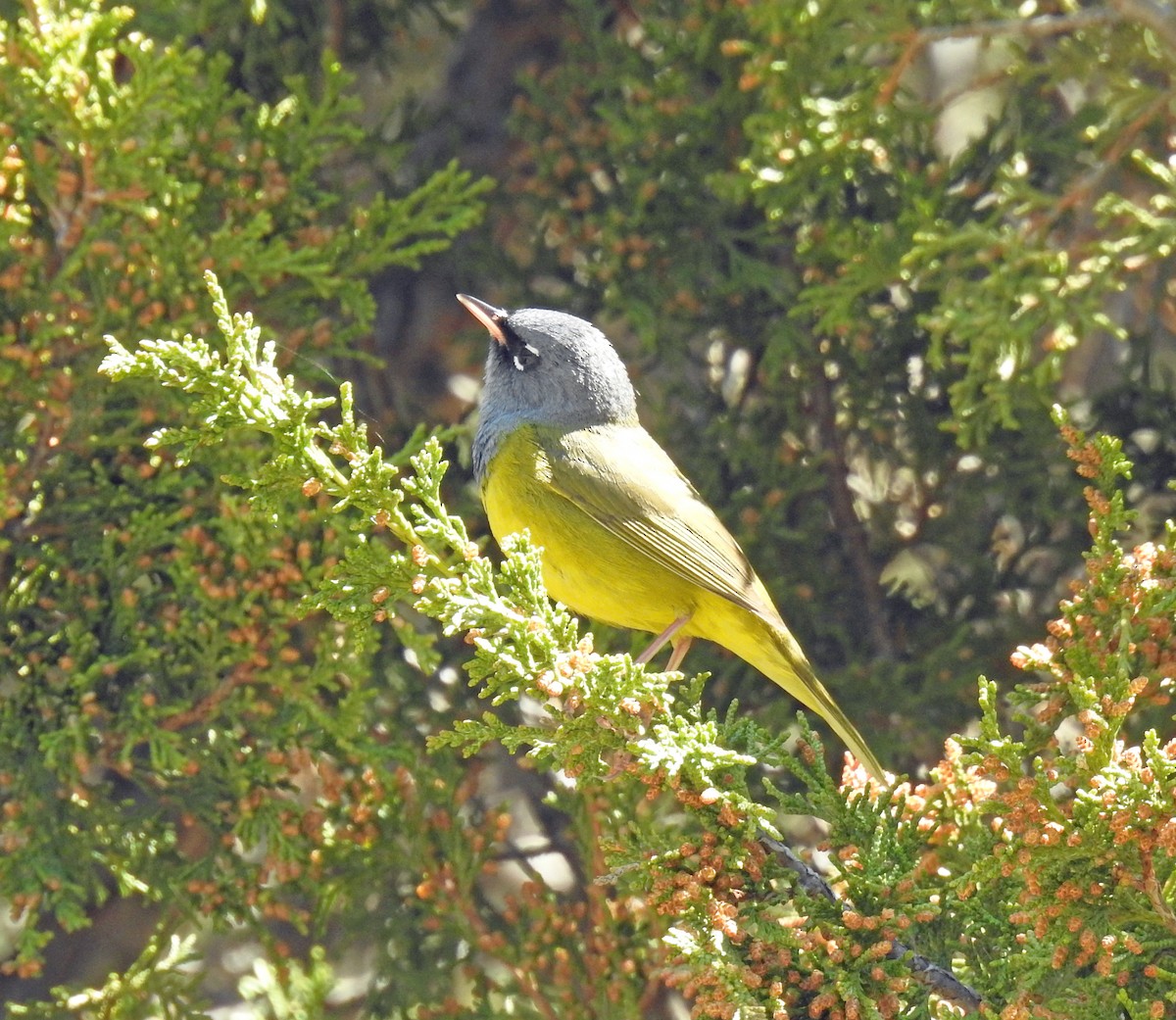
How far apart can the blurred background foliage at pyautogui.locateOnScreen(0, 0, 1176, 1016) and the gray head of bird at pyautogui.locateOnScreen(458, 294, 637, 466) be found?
160mm

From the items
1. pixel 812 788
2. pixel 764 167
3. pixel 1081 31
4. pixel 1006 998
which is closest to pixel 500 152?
pixel 764 167

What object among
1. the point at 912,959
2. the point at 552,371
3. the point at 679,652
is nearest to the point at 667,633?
the point at 679,652

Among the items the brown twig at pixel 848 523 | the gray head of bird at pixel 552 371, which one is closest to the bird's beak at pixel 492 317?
the gray head of bird at pixel 552 371

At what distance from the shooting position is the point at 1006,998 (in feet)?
7.98

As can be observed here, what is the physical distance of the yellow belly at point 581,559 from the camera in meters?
3.48

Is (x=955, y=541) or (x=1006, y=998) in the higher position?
(x=955, y=541)

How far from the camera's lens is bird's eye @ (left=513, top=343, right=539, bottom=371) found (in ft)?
12.6

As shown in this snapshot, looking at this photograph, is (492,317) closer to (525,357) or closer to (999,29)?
(525,357)

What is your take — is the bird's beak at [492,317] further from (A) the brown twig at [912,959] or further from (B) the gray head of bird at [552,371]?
(A) the brown twig at [912,959]

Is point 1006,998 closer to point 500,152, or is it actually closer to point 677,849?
point 677,849

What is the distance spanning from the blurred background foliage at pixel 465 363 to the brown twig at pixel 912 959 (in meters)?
0.93

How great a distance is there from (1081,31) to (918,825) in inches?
91.7

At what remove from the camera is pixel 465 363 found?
4.68 m

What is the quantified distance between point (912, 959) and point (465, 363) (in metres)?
2.70
